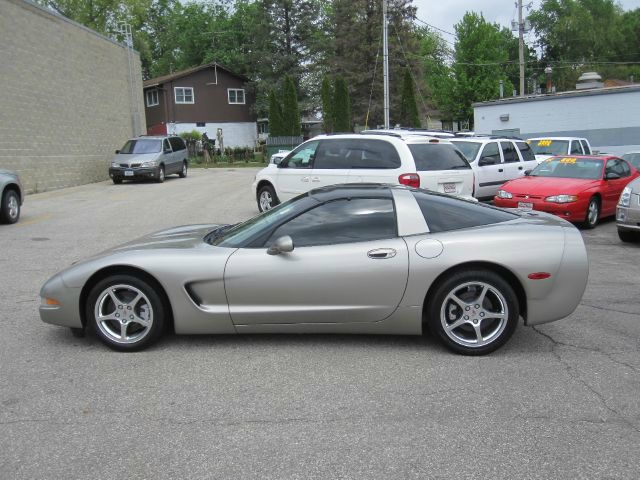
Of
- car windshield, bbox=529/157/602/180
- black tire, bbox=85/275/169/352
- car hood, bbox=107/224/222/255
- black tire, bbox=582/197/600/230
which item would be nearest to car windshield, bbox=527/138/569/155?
car windshield, bbox=529/157/602/180

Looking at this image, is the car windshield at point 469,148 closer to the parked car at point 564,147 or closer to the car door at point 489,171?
the car door at point 489,171

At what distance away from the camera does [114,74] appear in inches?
1057

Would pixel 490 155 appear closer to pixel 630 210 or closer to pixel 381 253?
pixel 630 210

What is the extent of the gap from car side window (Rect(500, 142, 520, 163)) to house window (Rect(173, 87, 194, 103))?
136ft

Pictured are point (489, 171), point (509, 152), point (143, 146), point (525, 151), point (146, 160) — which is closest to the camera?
point (489, 171)

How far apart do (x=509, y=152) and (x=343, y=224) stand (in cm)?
1118

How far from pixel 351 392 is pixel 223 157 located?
3814 cm

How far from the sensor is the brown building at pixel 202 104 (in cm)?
5206

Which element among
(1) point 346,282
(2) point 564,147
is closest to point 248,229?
(1) point 346,282

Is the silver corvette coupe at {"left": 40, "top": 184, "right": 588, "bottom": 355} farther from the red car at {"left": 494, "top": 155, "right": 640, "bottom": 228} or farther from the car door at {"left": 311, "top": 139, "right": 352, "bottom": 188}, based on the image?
the red car at {"left": 494, "top": 155, "right": 640, "bottom": 228}

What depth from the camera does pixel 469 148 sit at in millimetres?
14531

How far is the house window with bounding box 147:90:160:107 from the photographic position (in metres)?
53.0

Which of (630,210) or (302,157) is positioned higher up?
(302,157)

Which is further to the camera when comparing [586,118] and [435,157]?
[586,118]
